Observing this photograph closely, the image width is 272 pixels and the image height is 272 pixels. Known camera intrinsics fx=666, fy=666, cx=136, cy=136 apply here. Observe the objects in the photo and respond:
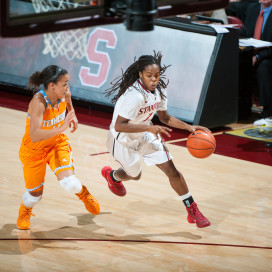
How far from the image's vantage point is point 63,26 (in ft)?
15.2

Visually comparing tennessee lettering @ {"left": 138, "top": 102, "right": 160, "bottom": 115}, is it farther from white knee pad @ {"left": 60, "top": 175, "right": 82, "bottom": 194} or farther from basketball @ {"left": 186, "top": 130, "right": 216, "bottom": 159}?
white knee pad @ {"left": 60, "top": 175, "right": 82, "bottom": 194}

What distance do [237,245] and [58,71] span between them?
2.16 meters

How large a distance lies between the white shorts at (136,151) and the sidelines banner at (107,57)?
337 centimetres

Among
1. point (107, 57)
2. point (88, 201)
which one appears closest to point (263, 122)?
point (107, 57)

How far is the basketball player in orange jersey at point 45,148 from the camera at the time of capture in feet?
18.7

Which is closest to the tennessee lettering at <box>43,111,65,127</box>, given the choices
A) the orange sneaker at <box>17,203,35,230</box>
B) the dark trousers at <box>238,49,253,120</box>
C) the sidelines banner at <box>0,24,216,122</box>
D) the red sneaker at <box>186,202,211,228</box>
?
the orange sneaker at <box>17,203,35,230</box>

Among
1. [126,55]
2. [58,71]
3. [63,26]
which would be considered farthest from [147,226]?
[126,55]

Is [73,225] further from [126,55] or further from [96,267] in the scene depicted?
[126,55]

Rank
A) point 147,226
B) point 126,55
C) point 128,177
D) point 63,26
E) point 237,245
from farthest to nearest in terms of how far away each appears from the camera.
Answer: point 126,55
point 128,177
point 147,226
point 237,245
point 63,26

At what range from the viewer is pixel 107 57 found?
34.0 ft

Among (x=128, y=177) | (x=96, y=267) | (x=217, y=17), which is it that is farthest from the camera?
(x=217, y=17)

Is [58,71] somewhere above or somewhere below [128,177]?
above

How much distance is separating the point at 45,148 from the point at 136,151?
87 centimetres

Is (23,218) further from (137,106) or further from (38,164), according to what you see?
(137,106)
